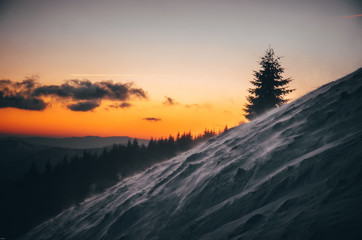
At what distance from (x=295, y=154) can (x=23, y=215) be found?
6222 cm

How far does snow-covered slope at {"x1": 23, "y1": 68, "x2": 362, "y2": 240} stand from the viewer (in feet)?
11.2

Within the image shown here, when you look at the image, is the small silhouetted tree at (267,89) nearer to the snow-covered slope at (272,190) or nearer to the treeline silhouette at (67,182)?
the snow-covered slope at (272,190)

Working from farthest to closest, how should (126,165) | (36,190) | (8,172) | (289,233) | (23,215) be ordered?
(8,172) < (126,165) < (36,190) < (23,215) < (289,233)

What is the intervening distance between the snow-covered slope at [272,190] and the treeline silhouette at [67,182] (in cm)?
4241

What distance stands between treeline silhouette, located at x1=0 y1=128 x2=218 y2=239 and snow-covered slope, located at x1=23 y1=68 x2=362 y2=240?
4241 cm

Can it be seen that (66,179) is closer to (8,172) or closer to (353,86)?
(353,86)

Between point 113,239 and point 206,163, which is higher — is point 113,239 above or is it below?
below

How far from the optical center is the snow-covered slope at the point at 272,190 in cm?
340

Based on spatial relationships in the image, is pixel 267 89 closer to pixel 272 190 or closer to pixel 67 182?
pixel 272 190

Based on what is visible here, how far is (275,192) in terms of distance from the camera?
15.1ft

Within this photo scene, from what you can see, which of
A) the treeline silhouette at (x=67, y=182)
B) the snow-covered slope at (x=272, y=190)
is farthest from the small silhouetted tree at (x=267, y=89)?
the treeline silhouette at (x=67, y=182)

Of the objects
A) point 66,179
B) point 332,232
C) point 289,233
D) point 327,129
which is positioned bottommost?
point 66,179

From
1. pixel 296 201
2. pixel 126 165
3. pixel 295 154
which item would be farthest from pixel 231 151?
pixel 126 165

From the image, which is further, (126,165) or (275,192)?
(126,165)
